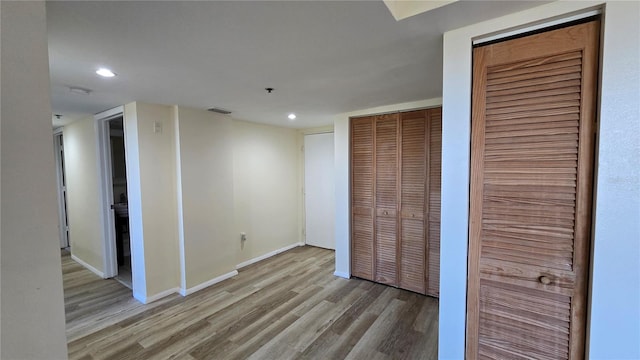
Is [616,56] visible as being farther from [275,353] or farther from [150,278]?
[150,278]

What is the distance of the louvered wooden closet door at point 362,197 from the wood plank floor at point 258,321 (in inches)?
9.8

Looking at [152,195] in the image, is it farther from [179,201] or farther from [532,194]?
[532,194]

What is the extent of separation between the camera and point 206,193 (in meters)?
3.22

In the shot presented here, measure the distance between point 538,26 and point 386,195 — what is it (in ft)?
7.01

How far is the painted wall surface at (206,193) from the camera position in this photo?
302 centimetres


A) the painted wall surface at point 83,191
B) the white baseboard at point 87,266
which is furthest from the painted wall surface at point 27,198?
the white baseboard at point 87,266

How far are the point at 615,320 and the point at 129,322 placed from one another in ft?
11.1

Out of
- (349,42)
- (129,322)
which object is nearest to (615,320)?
(349,42)

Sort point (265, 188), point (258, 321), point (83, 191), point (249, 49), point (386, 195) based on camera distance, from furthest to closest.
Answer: point (265, 188)
point (83, 191)
point (386, 195)
point (258, 321)
point (249, 49)

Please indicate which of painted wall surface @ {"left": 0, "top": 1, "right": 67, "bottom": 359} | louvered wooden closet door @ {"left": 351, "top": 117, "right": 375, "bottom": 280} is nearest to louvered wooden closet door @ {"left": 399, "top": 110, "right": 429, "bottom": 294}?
louvered wooden closet door @ {"left": 351, "top": 117, "right": 375, "bottom": 280}

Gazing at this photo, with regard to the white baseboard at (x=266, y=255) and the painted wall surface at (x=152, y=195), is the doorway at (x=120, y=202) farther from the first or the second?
the white baseboard at (x=266, y=255)

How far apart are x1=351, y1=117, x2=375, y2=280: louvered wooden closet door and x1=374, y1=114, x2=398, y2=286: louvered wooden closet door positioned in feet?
0.25

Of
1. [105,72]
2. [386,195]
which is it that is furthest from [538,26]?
[105,72]

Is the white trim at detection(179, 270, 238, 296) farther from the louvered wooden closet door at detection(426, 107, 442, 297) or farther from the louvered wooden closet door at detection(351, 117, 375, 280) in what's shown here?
the louvered wooden closet door at detection(426, 107, 442, 297)
